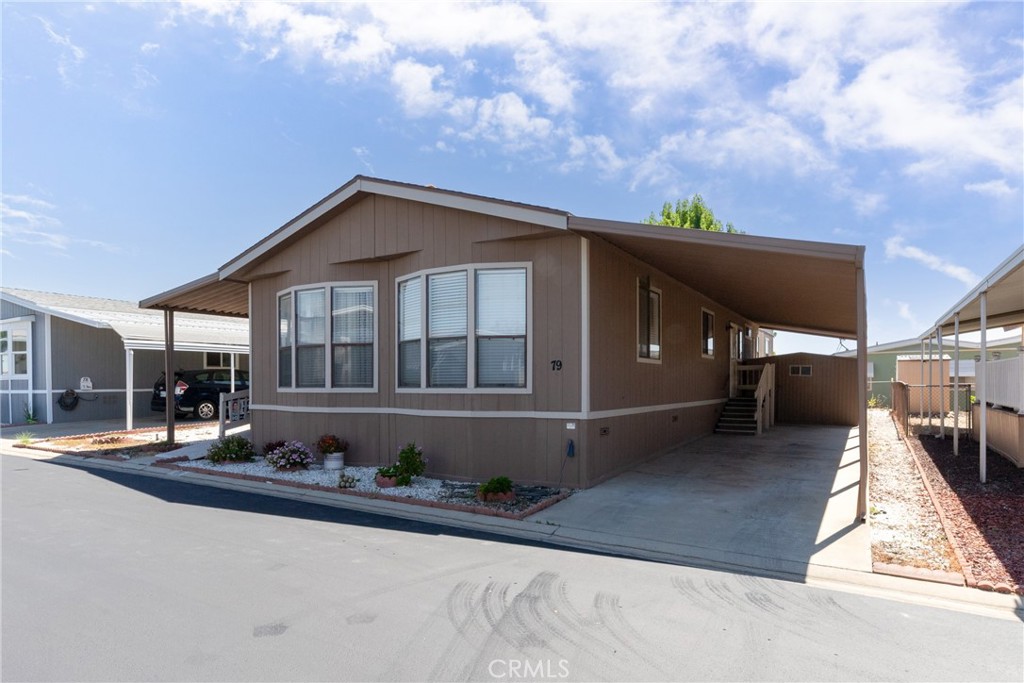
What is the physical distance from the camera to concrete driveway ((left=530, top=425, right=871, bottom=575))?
5.00 metres

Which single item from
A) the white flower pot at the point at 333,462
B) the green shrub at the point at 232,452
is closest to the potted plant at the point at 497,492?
the white flower pot at the point at 333,462

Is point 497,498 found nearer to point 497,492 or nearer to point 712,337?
point 497,492

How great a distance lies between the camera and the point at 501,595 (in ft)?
13.3

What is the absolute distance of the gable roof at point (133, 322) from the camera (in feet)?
52.1

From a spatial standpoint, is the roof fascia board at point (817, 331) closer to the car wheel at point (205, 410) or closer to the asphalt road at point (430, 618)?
the asphalt road at point (430, 618)

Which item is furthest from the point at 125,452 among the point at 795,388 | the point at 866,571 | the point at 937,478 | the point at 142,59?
the point at 795,388

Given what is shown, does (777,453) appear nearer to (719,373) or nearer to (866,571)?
(719,373)

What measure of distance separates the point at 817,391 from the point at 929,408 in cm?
314

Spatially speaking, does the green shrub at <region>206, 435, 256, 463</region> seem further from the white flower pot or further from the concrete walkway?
the white flower pot

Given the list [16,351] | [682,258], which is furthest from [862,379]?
[16,351]

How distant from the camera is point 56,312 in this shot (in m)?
16.2

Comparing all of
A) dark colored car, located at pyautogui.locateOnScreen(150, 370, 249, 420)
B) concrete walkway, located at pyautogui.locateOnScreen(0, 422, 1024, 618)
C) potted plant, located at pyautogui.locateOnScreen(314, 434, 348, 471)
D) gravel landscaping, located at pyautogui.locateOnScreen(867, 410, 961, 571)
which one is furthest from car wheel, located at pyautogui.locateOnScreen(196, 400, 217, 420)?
gravel landscaping, located at pyautogui.locateOnScreen(867, 410, 961, 571)

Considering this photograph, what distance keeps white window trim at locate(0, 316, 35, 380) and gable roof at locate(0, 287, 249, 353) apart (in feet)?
1.94

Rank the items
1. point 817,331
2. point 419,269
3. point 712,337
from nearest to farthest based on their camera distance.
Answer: point 419,269, point 712,337, point 817,331
